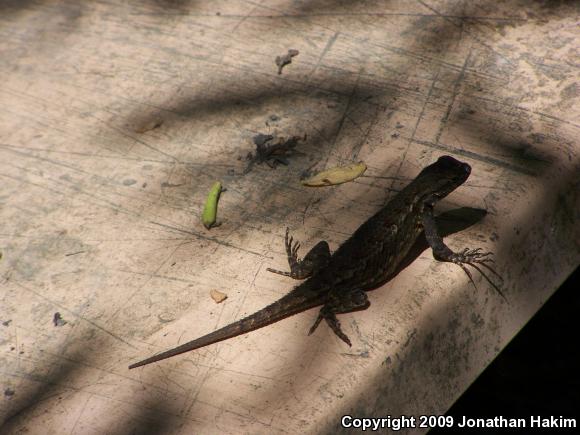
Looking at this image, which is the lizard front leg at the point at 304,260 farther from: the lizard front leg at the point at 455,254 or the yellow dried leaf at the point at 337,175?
the lizard front leg at the point at 455,254

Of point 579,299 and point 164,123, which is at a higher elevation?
point 164,123

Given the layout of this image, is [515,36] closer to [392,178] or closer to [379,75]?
[379,75]

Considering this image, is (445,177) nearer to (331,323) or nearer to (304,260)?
(304,260)

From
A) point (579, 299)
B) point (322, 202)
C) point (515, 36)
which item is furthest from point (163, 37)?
point (579, 299)

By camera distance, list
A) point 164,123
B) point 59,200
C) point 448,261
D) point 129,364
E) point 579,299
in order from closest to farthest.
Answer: point 129,364, point 448,261, point 59,200, point 164,123, point 579,299

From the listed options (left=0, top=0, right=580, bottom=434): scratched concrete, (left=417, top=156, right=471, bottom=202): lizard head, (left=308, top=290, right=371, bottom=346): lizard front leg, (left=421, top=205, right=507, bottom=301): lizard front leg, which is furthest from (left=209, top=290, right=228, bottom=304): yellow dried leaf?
(left=417, top=156, right=471, bottom=202): lizard head

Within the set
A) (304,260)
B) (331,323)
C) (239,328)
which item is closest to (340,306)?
(331,323)
